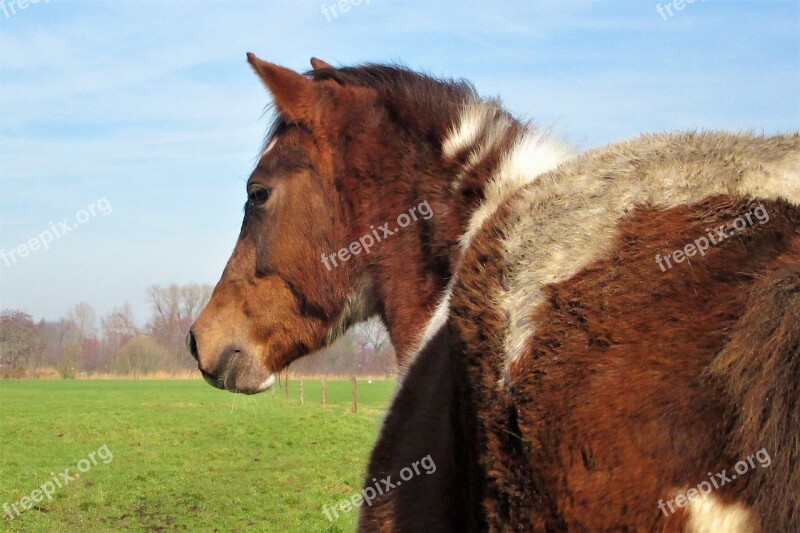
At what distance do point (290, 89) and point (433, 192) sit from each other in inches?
41.0

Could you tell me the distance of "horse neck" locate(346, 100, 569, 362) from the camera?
325cm

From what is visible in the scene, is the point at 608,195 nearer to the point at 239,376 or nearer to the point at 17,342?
the point at 239,376

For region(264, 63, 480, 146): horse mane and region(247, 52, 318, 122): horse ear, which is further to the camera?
region(247, 52, 318, 122): horse ear

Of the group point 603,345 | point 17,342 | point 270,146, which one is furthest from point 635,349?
point 17,342

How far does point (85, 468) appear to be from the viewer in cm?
1716

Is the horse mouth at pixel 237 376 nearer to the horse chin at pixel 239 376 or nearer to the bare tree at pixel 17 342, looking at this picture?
the horse chin at pixel 239 376

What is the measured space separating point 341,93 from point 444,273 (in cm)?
121

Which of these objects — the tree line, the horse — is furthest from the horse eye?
the tree line

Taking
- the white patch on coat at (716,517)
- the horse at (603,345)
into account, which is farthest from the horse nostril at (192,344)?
the white patch on coat at (716,517)

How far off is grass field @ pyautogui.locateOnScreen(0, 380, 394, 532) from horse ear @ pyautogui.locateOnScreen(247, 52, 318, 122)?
5.83ft

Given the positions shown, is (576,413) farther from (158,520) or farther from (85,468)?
(85,468)

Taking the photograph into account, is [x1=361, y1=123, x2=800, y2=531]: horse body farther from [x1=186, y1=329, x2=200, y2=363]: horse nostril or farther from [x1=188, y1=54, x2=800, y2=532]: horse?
[x1=186, y1=329, x2=200, y2=363]: horse nostril

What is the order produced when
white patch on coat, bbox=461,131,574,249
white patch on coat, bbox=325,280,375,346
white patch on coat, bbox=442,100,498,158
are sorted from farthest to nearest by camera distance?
1. white patch on coat, bbox=325,280,375,346
2. white patch on coat, bbox=442,100,498,158
3. white patch on coat, bbox=461,131,574,249

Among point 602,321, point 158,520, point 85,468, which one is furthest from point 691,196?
point 85,468
